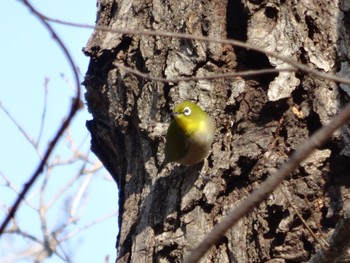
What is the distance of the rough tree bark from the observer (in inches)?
102

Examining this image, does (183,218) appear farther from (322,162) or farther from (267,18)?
(267,18)

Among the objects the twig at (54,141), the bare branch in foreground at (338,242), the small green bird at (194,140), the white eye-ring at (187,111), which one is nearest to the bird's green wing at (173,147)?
the small green bird at (194,140)

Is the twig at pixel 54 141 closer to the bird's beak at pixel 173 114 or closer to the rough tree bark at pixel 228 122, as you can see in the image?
the rough tree bark at pixel 228 122

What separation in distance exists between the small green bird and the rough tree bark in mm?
39

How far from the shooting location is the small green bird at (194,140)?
116 inches

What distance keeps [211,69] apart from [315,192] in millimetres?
721

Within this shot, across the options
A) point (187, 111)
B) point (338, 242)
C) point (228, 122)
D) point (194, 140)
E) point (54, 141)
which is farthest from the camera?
point (194, 140)

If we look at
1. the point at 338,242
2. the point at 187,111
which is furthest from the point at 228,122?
the point at 338,242

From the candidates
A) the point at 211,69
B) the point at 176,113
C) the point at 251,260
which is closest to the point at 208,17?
the point at 211,69

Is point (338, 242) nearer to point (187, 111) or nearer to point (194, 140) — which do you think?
point (187, 111)

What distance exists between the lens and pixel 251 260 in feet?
8.30

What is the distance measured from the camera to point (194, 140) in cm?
325

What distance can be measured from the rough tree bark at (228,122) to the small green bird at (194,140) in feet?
0.13

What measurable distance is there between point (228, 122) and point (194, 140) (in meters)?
0.41
